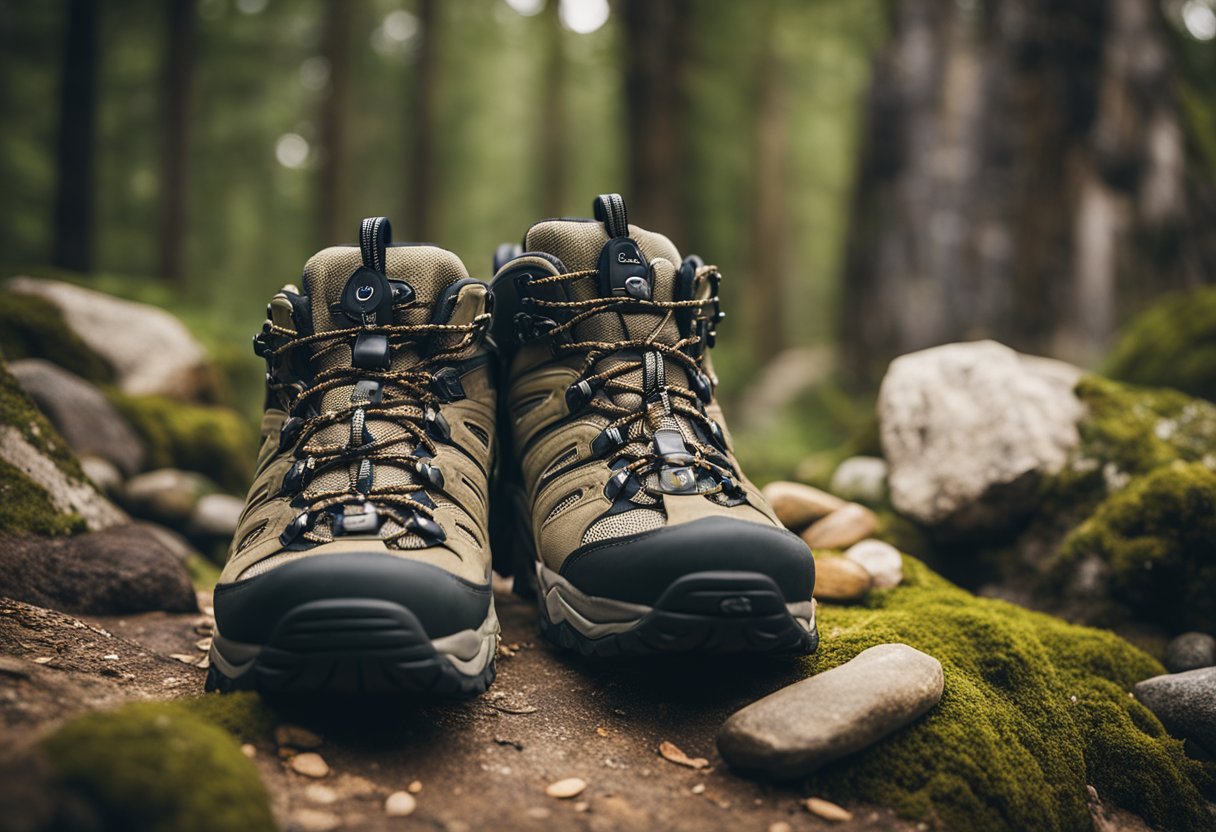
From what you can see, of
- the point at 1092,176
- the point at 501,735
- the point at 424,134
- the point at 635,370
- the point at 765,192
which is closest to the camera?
the point at 501,735

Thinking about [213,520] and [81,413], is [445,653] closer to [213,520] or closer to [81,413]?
[213,520]

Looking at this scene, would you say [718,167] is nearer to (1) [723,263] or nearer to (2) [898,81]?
(1) [723,263]

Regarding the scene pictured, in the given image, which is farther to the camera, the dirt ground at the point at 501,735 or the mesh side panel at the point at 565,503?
the mesh side panel at the point at 565,503

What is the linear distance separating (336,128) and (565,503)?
14226 millimetres

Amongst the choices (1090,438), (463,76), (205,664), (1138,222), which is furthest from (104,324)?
(463,76)

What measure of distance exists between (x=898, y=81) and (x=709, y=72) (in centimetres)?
325

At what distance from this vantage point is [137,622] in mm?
2572

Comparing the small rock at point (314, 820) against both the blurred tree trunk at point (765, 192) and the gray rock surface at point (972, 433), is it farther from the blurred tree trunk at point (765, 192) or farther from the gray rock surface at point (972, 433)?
the blurred tree trunk at point (765, 192)

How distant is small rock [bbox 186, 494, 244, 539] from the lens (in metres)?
4.34

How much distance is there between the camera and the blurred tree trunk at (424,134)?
15.1m

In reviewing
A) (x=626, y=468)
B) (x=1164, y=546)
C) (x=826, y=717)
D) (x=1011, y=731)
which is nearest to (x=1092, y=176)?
(x=1164, y=546)

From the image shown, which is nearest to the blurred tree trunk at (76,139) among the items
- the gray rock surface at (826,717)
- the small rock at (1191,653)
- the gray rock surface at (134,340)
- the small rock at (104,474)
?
the gray rock surface at (134,340)

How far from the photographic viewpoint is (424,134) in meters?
15.5

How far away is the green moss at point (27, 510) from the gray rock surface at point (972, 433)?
10.5 ft
